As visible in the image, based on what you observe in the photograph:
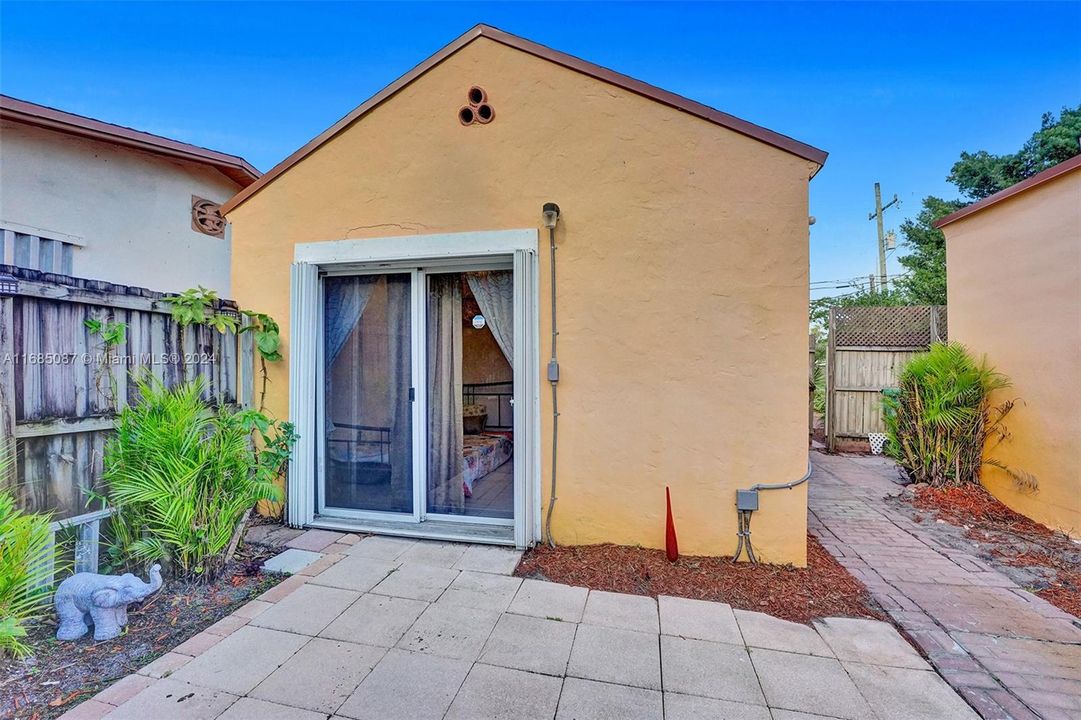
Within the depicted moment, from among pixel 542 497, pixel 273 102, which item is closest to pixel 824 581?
pixel 542 497

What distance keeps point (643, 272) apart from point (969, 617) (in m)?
3.08

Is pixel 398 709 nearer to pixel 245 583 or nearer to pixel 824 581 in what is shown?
pixel 245 583

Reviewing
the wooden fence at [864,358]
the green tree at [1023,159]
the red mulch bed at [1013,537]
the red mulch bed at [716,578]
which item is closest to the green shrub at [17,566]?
the red mulch bed at [716,578]

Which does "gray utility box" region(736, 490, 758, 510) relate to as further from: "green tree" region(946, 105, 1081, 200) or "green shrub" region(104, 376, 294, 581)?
"green tree" region(946, 105, 1081, 200)

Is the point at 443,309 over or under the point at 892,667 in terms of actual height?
over

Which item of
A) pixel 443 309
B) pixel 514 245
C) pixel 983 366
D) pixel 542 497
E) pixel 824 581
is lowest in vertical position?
pixel 824 581

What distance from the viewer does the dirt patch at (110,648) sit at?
1.90 meters

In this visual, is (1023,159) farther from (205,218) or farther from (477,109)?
(205,218)

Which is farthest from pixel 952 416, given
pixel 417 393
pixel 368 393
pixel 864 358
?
pixel 368 393

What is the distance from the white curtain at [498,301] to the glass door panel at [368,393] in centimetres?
66

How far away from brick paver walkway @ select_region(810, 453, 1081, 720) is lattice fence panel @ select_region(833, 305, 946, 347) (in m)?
3.92

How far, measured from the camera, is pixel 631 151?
346 cm

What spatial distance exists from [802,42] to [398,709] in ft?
28.0

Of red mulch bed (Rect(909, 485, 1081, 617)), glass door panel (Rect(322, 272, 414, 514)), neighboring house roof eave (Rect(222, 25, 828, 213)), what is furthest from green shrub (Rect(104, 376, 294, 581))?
red mulch bed (Rect(909, 485, 1081, 617))
